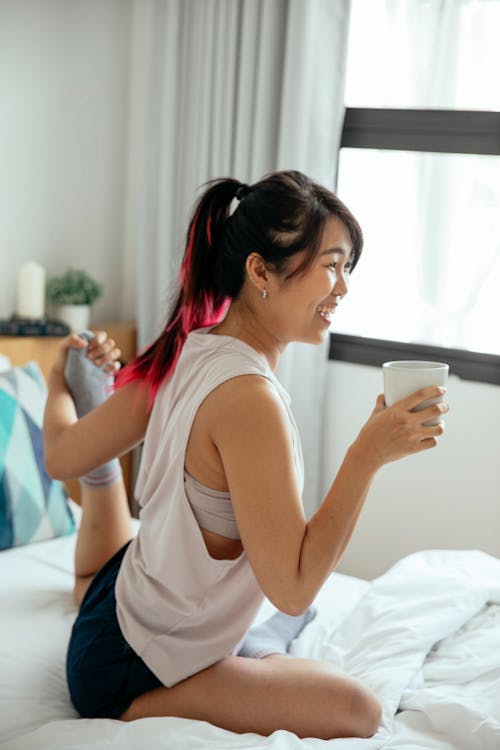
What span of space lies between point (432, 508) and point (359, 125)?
3.97 ft

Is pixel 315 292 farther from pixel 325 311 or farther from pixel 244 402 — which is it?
pixel 244 402

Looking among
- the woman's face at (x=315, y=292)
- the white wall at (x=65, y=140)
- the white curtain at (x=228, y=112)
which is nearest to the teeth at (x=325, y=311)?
the woman's face at (x=315, y=292)

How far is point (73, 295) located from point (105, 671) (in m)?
1.81

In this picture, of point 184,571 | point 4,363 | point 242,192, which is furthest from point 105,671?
point 4,363

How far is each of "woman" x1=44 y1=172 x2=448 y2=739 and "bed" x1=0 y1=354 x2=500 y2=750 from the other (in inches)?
3.2

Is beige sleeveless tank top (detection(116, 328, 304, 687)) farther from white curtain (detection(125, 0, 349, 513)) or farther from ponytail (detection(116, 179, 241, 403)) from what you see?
white curtain (detection(125, 0, 349, 513))

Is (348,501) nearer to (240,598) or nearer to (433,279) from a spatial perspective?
(240,598)

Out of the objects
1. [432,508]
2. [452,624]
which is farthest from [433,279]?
[452,624]

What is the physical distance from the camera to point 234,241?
1.60 metres

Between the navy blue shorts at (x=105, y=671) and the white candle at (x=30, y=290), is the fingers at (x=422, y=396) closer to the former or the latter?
the navy blue shorts at (x=105, y=671)

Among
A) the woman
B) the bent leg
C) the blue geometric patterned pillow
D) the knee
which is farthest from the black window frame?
the knee

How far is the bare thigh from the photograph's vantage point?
1.50 m

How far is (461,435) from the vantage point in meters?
2.91

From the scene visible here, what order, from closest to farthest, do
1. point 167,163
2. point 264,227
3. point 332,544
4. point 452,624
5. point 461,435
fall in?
point 332,544 < point 264,227 < point 452,624 < point 461,435 < point 167,163
